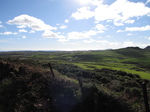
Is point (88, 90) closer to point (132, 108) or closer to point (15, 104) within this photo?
point (132, 108)

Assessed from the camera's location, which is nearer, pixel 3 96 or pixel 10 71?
pixel 3 96

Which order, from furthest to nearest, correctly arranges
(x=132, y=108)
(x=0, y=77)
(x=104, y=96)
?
(x=0, y=77), (x=104, y=96), (x=132, y=108)

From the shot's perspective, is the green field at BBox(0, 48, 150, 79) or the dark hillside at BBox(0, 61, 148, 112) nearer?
the dark hillside at BBox(0, 61, 148, 112)

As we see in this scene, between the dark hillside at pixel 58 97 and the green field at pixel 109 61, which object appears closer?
the dark hillside at pixel 58 97

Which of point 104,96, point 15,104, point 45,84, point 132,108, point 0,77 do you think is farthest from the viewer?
point 0,77

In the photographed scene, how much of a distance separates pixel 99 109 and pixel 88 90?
153 centimetres

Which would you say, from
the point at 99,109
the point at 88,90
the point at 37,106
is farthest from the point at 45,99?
the point at 99,109

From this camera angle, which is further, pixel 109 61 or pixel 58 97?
pixel 109 61

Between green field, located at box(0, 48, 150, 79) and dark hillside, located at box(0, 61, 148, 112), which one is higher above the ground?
dark hillside, located at box(0, 61, 148, 112)

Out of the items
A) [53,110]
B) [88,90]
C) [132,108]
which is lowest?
[53,110]

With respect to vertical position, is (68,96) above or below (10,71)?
below

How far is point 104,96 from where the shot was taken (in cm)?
946

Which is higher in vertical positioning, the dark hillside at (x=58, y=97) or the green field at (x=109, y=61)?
A: the dark hillside at (x=58, y=97)

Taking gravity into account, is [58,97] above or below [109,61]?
above
